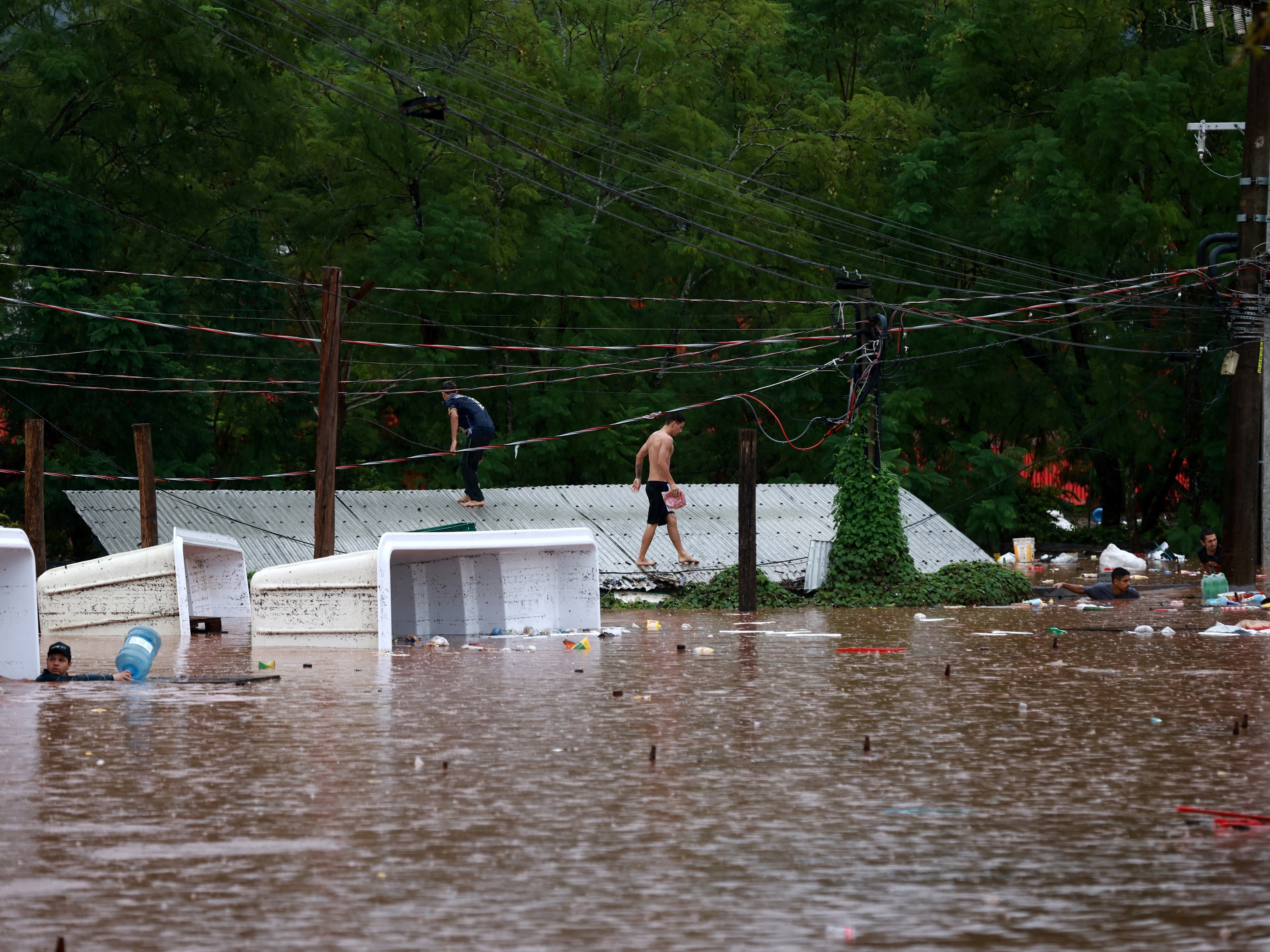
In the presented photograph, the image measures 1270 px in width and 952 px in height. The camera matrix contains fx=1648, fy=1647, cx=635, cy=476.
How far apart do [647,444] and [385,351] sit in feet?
51.3

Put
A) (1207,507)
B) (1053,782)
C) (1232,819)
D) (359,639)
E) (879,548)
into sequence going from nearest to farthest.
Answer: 1. (1232,819)
2. (1053,782)
3. (359,639)
4. (879,548)
5. (1207,507)

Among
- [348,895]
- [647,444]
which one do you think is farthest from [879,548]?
[348,895]

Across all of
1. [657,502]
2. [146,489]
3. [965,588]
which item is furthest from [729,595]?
[146,489]

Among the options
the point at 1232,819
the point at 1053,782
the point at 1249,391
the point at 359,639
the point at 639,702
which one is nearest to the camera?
the point at 1232,819

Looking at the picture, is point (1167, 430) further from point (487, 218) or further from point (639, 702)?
point (639, 702)

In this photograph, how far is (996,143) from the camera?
3888 cm

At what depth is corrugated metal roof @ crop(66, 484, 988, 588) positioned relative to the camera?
25109 millimetres

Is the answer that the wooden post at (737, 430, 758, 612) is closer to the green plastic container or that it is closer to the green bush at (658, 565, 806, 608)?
the green bush at (658, 565, 806, 608)

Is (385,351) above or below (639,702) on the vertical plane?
above

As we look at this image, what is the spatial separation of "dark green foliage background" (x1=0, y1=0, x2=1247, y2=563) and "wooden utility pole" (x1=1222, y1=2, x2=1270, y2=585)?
25.7 feet

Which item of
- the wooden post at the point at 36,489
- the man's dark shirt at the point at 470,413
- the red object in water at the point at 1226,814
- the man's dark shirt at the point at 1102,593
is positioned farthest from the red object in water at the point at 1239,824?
the wooden post at the point at 36,489

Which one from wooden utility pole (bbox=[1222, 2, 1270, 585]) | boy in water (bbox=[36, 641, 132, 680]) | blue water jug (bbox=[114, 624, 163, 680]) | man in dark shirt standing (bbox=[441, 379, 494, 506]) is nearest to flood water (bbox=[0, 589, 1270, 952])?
blue water jug (bbox=[114, 624, 163, 680])

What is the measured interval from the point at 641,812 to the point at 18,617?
811cm

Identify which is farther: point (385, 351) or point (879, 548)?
point (385, 351)
